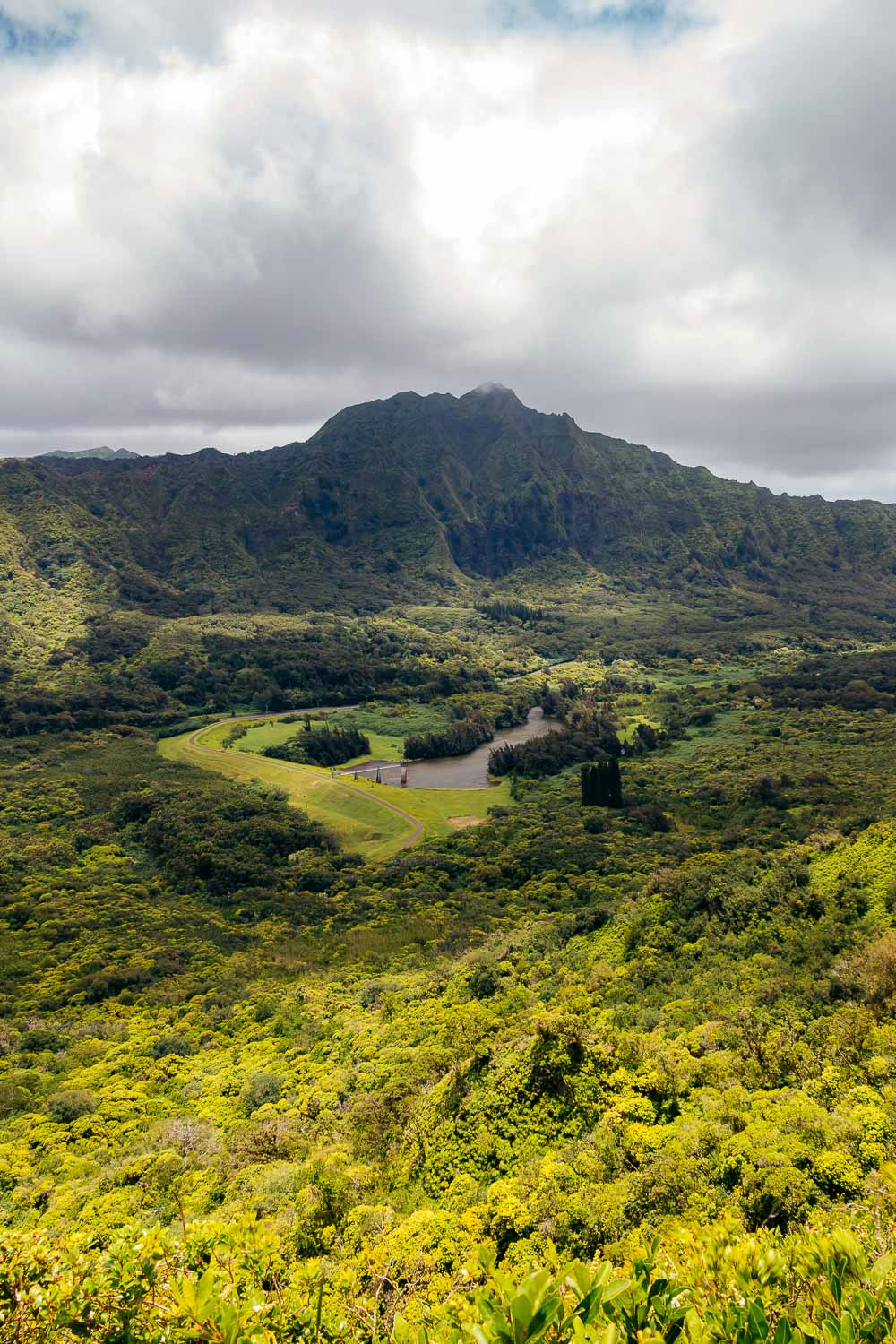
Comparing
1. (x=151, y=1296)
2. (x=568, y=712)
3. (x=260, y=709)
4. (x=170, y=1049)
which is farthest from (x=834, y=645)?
(x=151, y=1296)

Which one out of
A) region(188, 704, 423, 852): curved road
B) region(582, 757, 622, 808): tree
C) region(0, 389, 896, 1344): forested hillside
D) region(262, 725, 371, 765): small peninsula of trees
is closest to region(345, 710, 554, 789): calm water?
region(262, 725, 371, 765): small peninsula of trees

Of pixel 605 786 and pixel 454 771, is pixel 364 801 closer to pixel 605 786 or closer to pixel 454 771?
pixel 454 771

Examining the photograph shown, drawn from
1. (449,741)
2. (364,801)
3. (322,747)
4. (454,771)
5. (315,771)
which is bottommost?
(454,771)

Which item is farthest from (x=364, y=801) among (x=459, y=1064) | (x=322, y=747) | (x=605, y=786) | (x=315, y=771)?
(x=459, y=1064)

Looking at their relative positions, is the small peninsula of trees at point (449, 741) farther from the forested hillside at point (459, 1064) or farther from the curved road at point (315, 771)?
the forested hillside at point (459, 1064)

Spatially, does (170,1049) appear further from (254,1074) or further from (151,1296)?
(151,1296)

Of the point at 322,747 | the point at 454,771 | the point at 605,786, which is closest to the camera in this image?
the point at 605,786

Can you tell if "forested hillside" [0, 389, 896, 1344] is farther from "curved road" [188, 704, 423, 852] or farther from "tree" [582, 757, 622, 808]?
"curved road" [188, 704, 423, 852]
